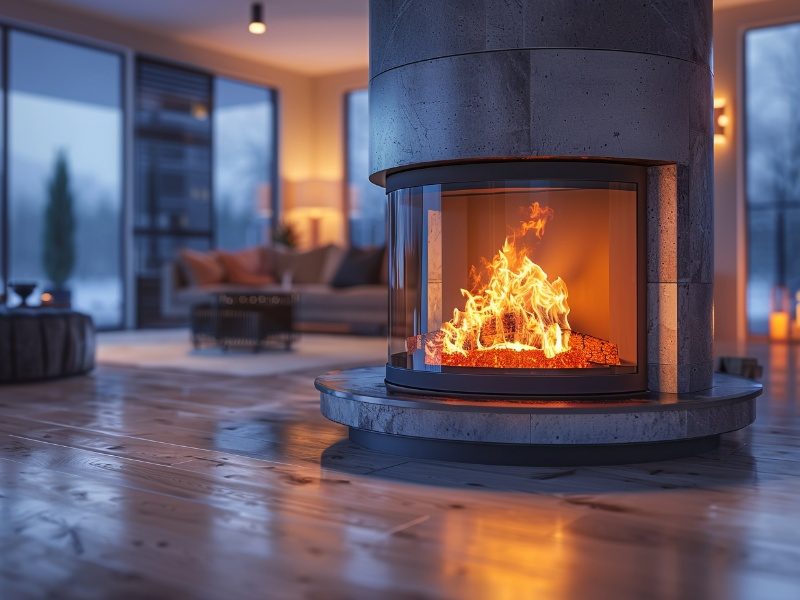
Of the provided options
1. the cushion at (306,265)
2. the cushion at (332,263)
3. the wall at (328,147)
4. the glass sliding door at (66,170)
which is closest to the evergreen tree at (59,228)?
the glass sliding door at (66,170)

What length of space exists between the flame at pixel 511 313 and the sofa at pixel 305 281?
4788 millimetres

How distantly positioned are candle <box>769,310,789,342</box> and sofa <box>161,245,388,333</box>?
10.6 feet

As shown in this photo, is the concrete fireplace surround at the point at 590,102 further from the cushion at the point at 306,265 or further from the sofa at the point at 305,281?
the cushion at the point at 306,265

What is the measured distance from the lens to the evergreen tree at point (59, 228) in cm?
782

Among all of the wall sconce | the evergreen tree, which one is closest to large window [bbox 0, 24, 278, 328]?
the evergreen tree

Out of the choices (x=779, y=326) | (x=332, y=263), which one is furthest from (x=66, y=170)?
(x=779, y=326)

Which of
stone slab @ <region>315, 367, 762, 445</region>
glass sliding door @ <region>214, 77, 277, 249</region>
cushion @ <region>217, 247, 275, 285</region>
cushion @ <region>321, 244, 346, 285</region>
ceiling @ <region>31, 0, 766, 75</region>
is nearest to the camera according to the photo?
stone slab @ <region>315, 367, 762, 445</region>

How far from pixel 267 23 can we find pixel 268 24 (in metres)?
0.02

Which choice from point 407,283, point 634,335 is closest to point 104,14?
point 407,283

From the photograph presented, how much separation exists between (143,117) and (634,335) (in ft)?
22.6

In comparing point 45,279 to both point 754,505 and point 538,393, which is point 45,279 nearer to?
point 538,393

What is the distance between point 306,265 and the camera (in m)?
8.77

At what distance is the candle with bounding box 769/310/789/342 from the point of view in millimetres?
7297

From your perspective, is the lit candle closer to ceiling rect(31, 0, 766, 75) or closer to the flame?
ceiling rect(31, 0, 766, 75)
